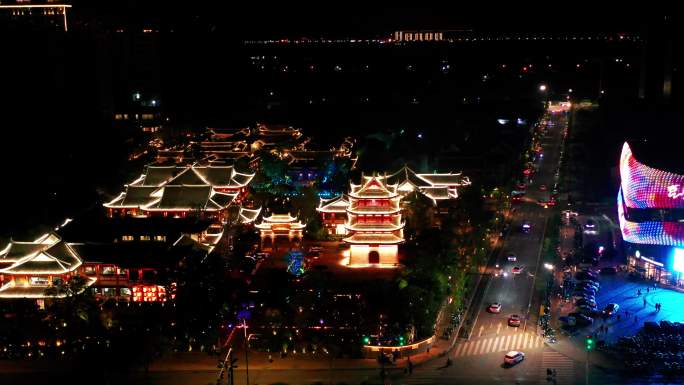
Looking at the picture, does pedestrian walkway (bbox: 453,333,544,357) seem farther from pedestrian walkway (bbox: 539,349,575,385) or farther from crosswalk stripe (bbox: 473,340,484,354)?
pedestrian walkway (bbox: 539,349,575,385)

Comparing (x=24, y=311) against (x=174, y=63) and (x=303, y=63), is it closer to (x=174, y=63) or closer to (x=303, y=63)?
(x=174, y=63)

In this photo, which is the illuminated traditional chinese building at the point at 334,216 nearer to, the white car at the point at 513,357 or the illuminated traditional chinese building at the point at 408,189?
the illuminated traditional chinese building at the point at 408,189

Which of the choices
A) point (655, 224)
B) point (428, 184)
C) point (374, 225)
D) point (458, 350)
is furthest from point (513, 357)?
point (428, 184)

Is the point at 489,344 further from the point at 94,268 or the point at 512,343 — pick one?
the point at 94,268

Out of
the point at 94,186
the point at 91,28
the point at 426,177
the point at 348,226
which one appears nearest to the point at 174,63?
the point at 91,28

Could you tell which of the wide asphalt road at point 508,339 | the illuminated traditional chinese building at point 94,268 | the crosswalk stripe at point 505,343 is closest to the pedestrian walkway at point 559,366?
the wide asphalt road at point 508,339

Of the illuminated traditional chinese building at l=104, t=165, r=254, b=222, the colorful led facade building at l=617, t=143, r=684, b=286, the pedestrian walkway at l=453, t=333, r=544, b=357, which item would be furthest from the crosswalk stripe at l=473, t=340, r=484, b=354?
the illuminated traditional chinese building at l=104, t=165, r=254, b=222
